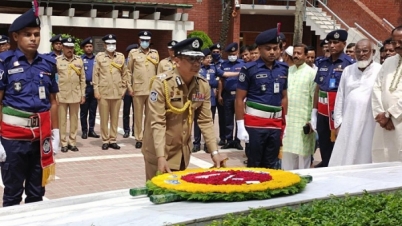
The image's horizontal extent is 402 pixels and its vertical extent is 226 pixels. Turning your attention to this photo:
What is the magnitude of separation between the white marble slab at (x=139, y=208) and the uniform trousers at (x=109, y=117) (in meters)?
6.01

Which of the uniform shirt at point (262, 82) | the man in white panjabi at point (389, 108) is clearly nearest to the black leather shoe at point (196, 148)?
the uniform shirt at point (262, 82)

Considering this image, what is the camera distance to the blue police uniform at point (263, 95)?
624 centimetres

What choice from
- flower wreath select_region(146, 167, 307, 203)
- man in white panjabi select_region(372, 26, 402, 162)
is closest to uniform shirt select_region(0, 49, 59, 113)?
flower wreath select_region(146, 167, 307, 203)

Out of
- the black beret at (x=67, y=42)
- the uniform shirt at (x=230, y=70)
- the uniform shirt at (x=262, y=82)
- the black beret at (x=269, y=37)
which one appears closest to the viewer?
the black beret at (x=269, y=37)

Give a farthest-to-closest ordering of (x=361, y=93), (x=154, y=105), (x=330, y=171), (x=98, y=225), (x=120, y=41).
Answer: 1. (x=120, y=41)
2. (x=361, y=93)
3. (x=330, y=171)
4. (x=154, y=105)
5. (x=98, y=225)

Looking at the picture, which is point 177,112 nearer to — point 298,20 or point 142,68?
point 142,68

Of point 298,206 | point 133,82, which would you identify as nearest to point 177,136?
point 298,206

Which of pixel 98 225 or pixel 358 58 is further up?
pixel 358 58

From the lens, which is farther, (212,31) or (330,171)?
(212,31)

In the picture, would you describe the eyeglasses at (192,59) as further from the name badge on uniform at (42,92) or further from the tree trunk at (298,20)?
the tree trunk at (298,20)

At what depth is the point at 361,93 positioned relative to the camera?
6820 mm

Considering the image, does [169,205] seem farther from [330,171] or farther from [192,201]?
[330,171]

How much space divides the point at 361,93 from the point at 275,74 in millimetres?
1194

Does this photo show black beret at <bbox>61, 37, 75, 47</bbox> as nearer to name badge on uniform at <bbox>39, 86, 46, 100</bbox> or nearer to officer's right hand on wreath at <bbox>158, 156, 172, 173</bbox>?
name badge on uniform at <bbox>39, 86, 46, 100</bbox>
